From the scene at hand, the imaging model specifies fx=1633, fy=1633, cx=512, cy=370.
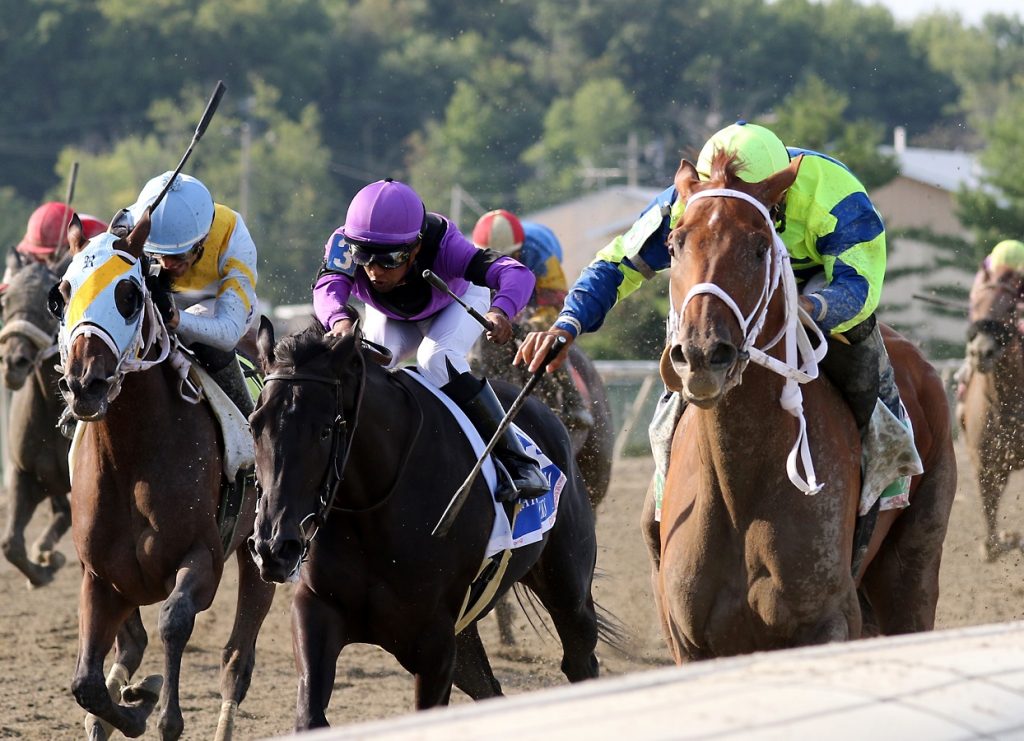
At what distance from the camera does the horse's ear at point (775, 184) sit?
4398 mm

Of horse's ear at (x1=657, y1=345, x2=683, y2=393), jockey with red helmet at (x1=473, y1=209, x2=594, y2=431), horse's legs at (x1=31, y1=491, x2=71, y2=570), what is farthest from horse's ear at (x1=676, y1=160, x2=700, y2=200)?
horse's legs at (x1=31, y1=491, x2=71, y2=570)

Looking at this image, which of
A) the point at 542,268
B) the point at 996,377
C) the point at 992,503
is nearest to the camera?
the point at 542,268

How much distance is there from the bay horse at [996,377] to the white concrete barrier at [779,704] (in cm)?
765

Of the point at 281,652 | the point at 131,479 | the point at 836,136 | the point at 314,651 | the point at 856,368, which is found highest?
the point at 856,368

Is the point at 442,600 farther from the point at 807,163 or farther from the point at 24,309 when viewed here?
the point at 24,309

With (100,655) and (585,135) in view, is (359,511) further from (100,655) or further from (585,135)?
(585,135)

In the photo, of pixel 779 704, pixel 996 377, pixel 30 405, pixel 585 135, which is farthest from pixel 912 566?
pixel 585 135

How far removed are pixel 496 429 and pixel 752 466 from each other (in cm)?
137

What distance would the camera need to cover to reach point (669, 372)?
4.33m

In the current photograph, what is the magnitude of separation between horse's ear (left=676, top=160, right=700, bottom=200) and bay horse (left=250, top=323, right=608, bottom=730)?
1.15 meters

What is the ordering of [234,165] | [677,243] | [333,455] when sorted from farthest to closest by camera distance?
1. [234,165]
2. [333,455]
3. [677,243]

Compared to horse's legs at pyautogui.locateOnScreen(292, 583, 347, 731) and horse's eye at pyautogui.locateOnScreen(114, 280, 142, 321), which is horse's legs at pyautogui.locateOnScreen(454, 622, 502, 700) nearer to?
horse's legs at pyautogui.locateOnScreen(292, 583, 347, 731)

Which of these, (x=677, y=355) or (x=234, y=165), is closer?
(x=677, y=355)

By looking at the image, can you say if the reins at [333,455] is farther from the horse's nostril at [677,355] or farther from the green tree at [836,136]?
the green tree at [836,136]
